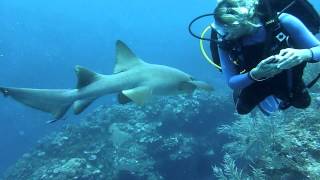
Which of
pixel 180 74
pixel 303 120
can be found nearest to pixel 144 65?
pixel 180 74

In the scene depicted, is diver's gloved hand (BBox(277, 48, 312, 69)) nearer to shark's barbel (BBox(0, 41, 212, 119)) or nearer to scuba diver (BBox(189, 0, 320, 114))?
scuba diver (BBox(189, 0, 320, 114))

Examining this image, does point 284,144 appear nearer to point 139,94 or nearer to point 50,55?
point 139,94

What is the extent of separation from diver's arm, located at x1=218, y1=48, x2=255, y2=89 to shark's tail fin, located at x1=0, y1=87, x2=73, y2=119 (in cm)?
303

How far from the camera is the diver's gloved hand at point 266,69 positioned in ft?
10.8

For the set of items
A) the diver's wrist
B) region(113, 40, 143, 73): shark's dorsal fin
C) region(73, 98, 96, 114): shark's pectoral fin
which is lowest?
region(73, 98, 96, 114): shark's pectoral fin

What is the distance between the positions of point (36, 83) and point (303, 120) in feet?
106

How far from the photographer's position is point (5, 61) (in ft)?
131

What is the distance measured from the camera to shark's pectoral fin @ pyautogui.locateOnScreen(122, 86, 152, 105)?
6.00 meters

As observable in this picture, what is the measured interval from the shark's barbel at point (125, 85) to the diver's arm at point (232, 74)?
186 cm

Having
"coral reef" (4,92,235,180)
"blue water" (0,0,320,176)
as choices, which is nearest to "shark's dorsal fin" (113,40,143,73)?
"coral reef" (4,92,235,180)

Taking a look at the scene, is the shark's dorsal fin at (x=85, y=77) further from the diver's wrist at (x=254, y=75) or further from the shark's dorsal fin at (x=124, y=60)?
the diver's wrist at (x=254, y=75)

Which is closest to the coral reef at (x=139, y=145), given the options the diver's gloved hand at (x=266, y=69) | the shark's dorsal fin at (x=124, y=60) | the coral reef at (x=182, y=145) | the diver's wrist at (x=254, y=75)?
the coral reef at (x=182, y=145)

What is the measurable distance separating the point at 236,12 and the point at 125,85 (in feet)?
10.4

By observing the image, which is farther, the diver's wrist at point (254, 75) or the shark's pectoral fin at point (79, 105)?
the shark's pectoral fin at point (79, 105)
